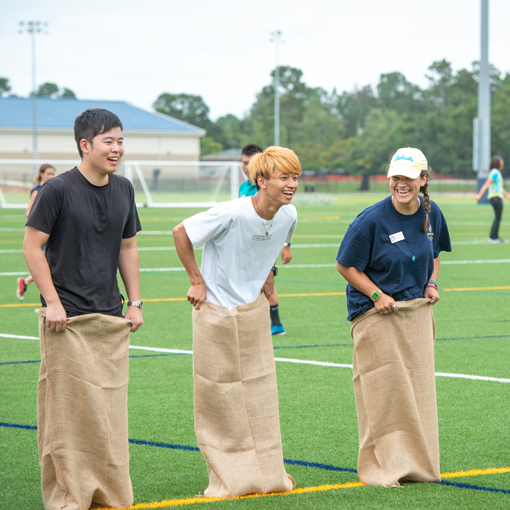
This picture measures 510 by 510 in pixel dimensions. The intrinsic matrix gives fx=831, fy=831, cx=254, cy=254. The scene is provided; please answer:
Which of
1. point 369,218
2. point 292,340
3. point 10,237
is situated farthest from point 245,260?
point 10,237

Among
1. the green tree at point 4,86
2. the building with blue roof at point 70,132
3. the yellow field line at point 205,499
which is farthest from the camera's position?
the green tree at point 4,86

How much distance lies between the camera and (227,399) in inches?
172

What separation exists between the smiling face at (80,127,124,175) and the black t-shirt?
90 mm

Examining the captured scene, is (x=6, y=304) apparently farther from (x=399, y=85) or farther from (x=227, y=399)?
(x=399, y=85)

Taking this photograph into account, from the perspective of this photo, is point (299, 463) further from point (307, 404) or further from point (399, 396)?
point (307, 404)

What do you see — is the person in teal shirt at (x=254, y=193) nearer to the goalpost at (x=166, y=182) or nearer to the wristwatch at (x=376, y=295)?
the wristwatch at (x=376, y=295)

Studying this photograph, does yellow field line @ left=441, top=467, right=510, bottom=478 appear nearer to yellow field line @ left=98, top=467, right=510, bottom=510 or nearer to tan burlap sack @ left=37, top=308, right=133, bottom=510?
yellow field line @ left=98, top=467, right=510, bottom=510

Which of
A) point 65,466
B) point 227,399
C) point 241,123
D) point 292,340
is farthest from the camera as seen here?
point 241,123

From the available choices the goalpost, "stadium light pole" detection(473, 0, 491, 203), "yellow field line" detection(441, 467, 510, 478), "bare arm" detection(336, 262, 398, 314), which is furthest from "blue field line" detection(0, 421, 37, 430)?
"stadium light pole" detection(473, 0, 491, 203)

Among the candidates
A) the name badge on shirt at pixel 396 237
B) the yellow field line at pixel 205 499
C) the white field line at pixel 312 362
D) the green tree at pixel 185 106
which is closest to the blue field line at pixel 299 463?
the yellow field line at pixel 205 499

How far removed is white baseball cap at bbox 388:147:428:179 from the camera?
4449 mm

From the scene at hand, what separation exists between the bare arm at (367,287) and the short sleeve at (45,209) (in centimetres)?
159

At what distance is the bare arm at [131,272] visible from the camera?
438cm

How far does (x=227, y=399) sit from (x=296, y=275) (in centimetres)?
1050
